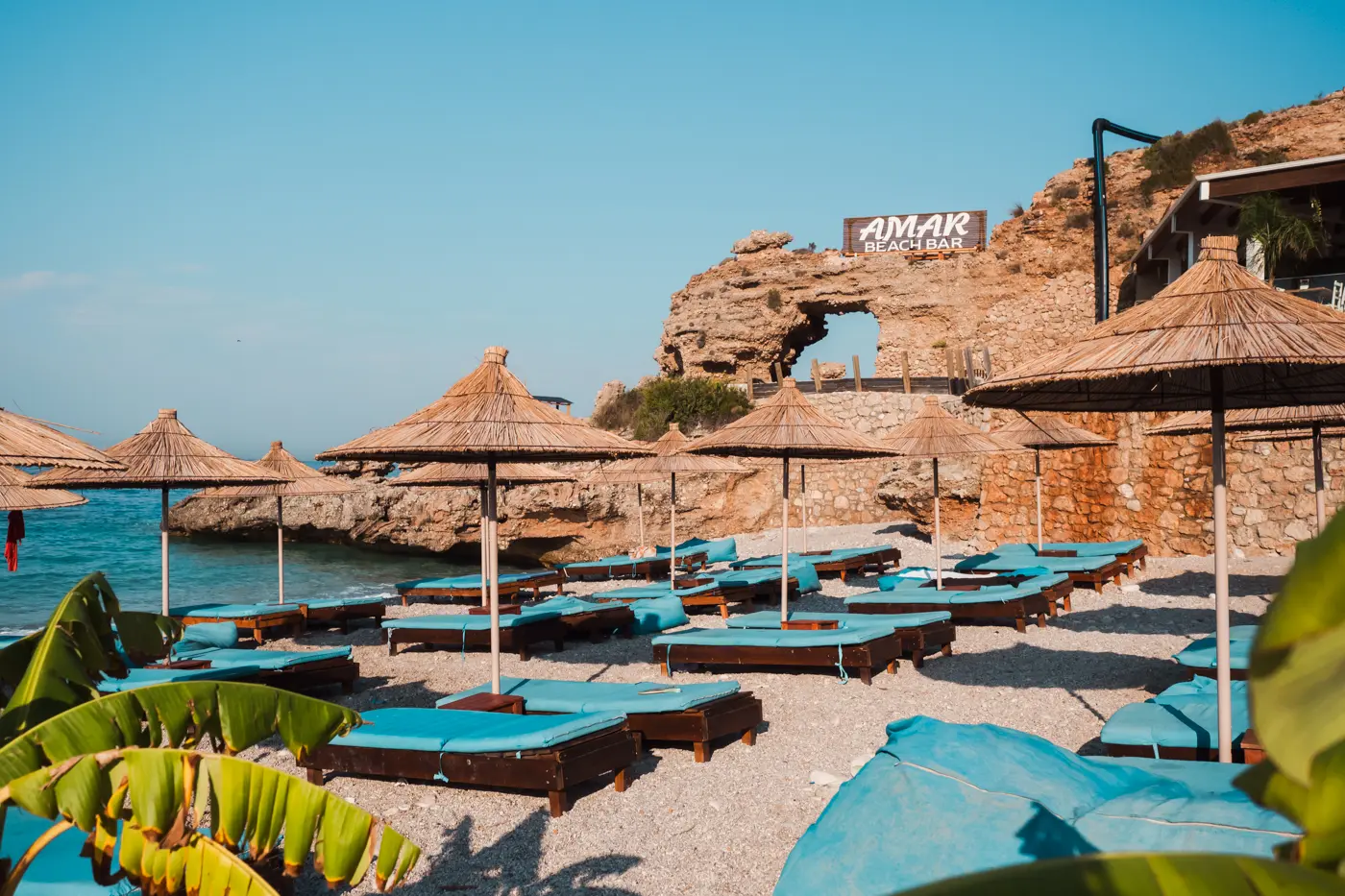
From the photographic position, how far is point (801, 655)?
26.6ft

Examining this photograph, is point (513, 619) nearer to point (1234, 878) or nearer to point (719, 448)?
point (719, 448)

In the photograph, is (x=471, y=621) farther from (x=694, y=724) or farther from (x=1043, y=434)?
(x=1043, y=434)

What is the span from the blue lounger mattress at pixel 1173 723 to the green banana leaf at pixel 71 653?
4517 mm

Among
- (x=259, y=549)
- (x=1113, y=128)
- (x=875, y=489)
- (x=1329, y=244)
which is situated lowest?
(x=259, y=549)

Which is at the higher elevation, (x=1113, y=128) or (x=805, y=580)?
(x=1113, y=128)

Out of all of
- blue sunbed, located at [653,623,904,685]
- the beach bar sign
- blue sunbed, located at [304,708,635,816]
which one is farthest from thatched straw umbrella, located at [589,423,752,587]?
the beach bar sign

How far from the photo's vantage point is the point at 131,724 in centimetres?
264

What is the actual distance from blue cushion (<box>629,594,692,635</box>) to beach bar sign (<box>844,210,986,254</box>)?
2171 centimetres

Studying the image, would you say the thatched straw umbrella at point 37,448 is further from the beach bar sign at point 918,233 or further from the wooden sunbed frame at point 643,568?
the beach bar sign at point 918,233

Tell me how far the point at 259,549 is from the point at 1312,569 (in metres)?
31.7

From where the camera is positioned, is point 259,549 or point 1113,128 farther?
point 259,549

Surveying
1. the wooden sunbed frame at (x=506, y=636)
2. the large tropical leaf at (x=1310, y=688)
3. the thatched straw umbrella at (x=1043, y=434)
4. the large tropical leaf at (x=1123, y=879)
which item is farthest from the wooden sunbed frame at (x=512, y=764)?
the thatched straw umbrella at (x=1043, y=434)

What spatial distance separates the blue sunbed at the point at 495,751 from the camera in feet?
17.0

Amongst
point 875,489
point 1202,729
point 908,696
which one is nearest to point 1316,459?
point 908,696
